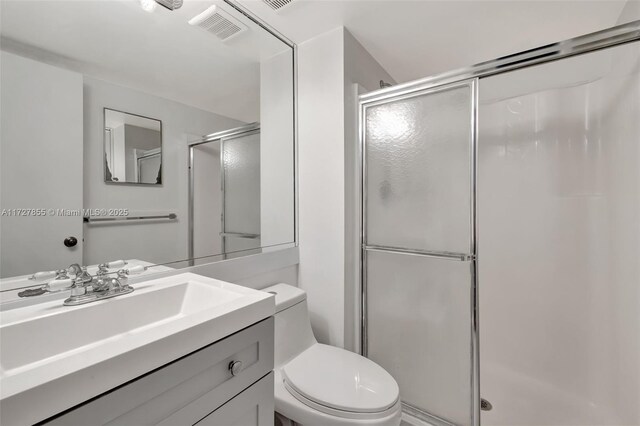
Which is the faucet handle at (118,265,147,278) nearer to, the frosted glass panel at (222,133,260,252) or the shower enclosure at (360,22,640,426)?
the frosted glass panel at (222,133,260,252)

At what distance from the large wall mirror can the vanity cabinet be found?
2.00 feet

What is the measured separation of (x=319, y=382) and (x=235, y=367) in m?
0.59

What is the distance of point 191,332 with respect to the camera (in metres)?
0.67

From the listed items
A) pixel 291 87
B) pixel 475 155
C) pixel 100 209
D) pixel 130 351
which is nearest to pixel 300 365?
pixel 130 351

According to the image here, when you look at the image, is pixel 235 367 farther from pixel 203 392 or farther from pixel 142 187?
pixel 142 187

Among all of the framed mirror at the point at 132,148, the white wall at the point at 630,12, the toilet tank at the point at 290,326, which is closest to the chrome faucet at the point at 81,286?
the framed mirror at the point at 132,148

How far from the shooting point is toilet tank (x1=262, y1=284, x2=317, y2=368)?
4.42ft

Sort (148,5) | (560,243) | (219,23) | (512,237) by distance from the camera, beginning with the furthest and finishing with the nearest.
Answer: (512,237) → (560,243) → (219,23) → (148,5)

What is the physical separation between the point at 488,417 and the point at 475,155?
1.62 metres

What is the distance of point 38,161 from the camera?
35.4 inches

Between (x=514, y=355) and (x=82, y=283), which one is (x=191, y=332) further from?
(x=514, y=355)

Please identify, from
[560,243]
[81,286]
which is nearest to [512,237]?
[560,243]

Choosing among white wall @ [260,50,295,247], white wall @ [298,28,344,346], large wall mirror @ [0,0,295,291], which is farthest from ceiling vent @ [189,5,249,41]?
white wall @ [298,28,344,346]

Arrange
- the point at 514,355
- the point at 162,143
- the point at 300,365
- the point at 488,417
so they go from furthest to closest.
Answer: the point at 514,355, the point at 488,417, the point at 300,365, the point at 162,143
